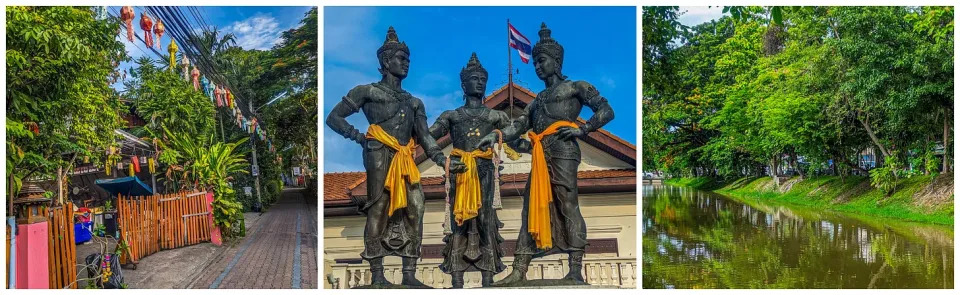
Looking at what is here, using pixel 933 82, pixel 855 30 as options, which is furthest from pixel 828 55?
pixel 933 82

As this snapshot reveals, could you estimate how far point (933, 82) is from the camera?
12.4 metres

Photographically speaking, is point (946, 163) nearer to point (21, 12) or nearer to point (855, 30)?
point (855, 30)

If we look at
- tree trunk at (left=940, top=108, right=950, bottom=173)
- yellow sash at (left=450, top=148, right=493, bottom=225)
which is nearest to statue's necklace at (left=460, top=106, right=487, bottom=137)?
yellow sash at (left=450, top=148, right=493, bottom=225)

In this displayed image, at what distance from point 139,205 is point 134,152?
9.99 ft

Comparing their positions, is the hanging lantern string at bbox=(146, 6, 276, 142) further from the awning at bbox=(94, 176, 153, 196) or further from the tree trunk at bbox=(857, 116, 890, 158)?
the tree trunk at bbox=(857, 116, 890, 158)

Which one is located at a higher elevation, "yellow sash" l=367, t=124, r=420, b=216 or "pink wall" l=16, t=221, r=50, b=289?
"yellow sash" l=367, t=124, r=420, b=216

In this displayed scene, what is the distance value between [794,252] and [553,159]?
734cm

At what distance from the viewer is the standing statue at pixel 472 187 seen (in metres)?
4.61

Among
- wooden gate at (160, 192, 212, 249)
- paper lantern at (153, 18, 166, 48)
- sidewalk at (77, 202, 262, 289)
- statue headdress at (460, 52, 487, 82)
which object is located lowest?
sidewalk at (77, 202, 262, 289)

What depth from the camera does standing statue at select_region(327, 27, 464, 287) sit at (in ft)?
15.1

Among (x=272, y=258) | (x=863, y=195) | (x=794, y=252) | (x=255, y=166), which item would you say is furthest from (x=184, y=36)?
(x=863, y=195)

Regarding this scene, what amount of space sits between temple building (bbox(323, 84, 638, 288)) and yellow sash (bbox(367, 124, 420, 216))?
331mm

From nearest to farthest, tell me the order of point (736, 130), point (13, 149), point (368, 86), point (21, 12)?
point (368, 86) < point (21, 12) < point (13, 149) < point (736, 130)

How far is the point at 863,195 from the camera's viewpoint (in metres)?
17.2
